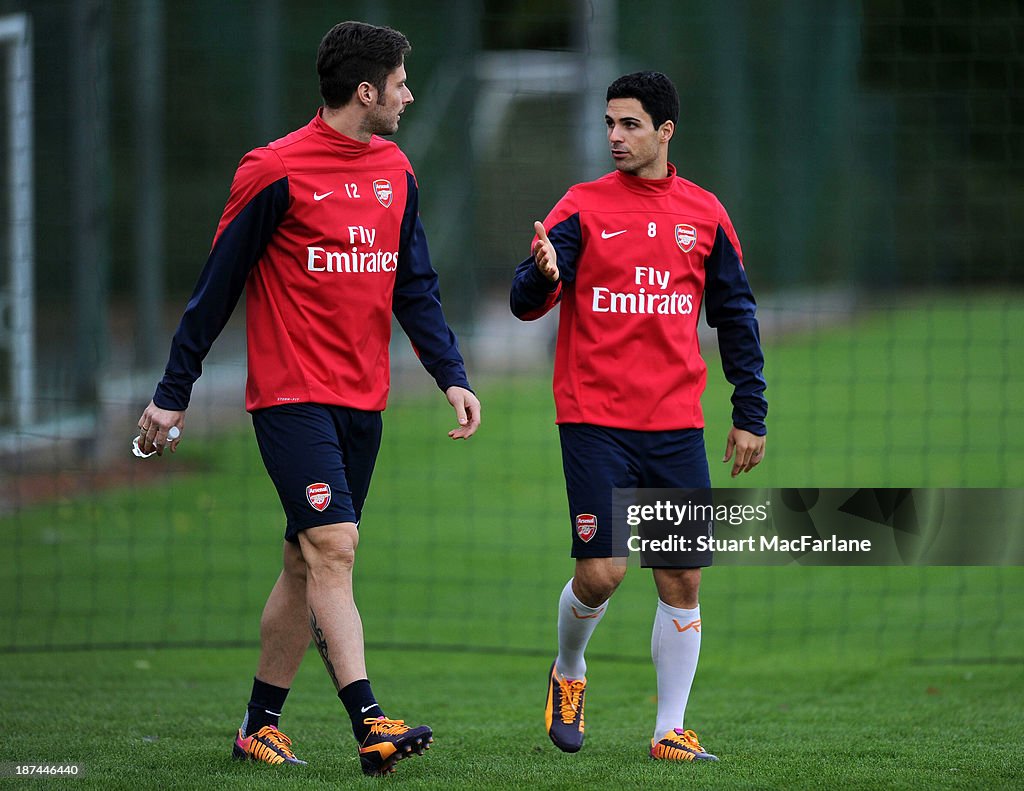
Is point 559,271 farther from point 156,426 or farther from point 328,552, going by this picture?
point 156,426

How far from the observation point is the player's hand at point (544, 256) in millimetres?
4266

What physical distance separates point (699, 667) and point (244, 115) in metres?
8.97

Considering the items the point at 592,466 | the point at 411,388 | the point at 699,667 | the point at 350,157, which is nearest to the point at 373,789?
the point at 592,466

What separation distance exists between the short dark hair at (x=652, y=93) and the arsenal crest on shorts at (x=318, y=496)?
154 centimetres

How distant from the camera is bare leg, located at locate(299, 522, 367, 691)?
403 cm

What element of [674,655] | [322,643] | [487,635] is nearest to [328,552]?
[322,643]

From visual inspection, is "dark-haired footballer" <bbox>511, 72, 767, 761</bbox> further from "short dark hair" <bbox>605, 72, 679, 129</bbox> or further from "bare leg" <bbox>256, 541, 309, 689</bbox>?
"bare leg" <bbox>256, 541, 309, 689</bbox>

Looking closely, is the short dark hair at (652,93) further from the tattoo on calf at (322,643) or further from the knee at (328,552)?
the tattoo on calf at (322,643)

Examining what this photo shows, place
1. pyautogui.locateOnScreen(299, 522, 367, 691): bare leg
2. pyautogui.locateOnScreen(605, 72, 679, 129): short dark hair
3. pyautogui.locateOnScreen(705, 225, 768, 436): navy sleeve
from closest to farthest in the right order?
pyautogui.locateOnScreen(299, 522, 367, 691): bare leg, pyautogui.locateOnScreen(605, 72, 679, 129): short dark hair, pyautogui.locateOnScreen(705, 225, 768, 436): navy sleeve

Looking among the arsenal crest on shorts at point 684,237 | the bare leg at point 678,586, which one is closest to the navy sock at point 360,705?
the bare leg at point 678,586

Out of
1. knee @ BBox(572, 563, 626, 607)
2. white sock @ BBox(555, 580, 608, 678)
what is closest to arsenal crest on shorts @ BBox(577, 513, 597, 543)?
knee @ BBox(572, 563, 626, 607)

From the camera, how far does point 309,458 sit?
13.5 feet

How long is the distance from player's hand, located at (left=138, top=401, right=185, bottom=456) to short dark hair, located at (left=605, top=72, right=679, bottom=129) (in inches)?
66.3

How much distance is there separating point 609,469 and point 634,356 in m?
0.36
